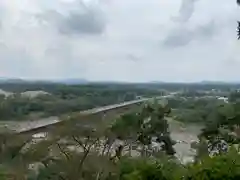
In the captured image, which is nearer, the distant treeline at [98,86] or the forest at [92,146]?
the forest at [92,146]

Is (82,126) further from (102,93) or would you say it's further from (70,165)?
(102,93)

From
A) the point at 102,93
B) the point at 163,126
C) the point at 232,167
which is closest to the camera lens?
the point at 232,167

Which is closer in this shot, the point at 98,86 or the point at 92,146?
the point at 92,146

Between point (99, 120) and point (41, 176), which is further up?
point (99, 120)

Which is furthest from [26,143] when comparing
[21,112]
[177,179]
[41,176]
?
[21,112]

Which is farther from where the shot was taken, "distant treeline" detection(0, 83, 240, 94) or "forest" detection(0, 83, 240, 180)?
"distant treeline" detection(0, 83, 240, 94)

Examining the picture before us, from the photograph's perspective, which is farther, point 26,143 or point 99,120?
point 26,143

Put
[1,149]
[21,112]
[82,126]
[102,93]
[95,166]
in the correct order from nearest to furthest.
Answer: [95,166] → [82,126] → [1,149] → [21,112] → [102,93]

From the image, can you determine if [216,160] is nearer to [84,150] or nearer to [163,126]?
[84,150]

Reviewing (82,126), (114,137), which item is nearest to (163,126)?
(114,137)
